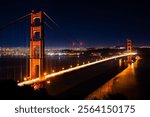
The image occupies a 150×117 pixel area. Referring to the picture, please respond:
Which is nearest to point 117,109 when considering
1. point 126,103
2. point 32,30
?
point 126,103

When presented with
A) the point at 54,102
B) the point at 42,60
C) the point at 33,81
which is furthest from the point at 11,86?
the point at 42,60

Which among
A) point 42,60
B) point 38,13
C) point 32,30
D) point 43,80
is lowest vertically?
point 43,80

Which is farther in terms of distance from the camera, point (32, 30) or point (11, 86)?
point (32, 30)

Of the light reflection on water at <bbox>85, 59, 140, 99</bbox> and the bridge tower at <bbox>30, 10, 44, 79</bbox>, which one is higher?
the bridge tower at <bbox>30, 10, 44, 79</bbox>

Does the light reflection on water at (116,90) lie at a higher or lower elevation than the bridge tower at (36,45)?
lower

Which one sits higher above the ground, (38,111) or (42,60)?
(42,60)

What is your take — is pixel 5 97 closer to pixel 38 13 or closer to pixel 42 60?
pixel 42 60

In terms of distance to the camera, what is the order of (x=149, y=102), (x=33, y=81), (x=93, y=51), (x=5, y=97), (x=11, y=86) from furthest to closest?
(x=93, y=51)
(x=33, y=81)
(x=11, y=86)
(x=5, y=97)
(x=149, y=102)

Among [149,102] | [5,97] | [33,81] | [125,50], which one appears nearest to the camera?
[149,102]

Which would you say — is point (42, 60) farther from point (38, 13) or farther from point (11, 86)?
point (11, 86)
